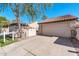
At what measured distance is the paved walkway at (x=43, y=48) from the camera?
13.9 feet

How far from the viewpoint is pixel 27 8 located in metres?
5.72

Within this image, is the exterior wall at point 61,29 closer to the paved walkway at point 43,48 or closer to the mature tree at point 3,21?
the paved walkway at point 43,48

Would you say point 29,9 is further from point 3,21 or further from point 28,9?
point 3,21

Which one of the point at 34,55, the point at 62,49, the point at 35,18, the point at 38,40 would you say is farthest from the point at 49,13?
the point at 34,55

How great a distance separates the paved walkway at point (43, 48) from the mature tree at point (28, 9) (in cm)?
103

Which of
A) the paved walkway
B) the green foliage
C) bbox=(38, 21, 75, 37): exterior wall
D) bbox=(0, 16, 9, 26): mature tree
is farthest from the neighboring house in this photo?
bbox=(0, 16, 9, 26): mature tree

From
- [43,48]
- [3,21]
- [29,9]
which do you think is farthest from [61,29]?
[3,21]

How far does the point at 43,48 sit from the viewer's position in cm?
471

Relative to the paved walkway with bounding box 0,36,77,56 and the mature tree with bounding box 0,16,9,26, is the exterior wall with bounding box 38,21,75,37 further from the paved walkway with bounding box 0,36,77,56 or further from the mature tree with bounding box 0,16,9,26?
the mature tree with bounding box 0,16,9,26

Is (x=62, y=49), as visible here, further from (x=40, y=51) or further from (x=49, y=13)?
(x=49, y=13)

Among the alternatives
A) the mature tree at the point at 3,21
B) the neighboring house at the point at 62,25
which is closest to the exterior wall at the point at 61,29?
the neighboring house at the point at 62,25

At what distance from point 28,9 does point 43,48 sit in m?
2.06

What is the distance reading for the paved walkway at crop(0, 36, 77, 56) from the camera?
4.23 metres

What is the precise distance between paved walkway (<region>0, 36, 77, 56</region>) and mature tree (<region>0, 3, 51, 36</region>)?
1.03 meters
